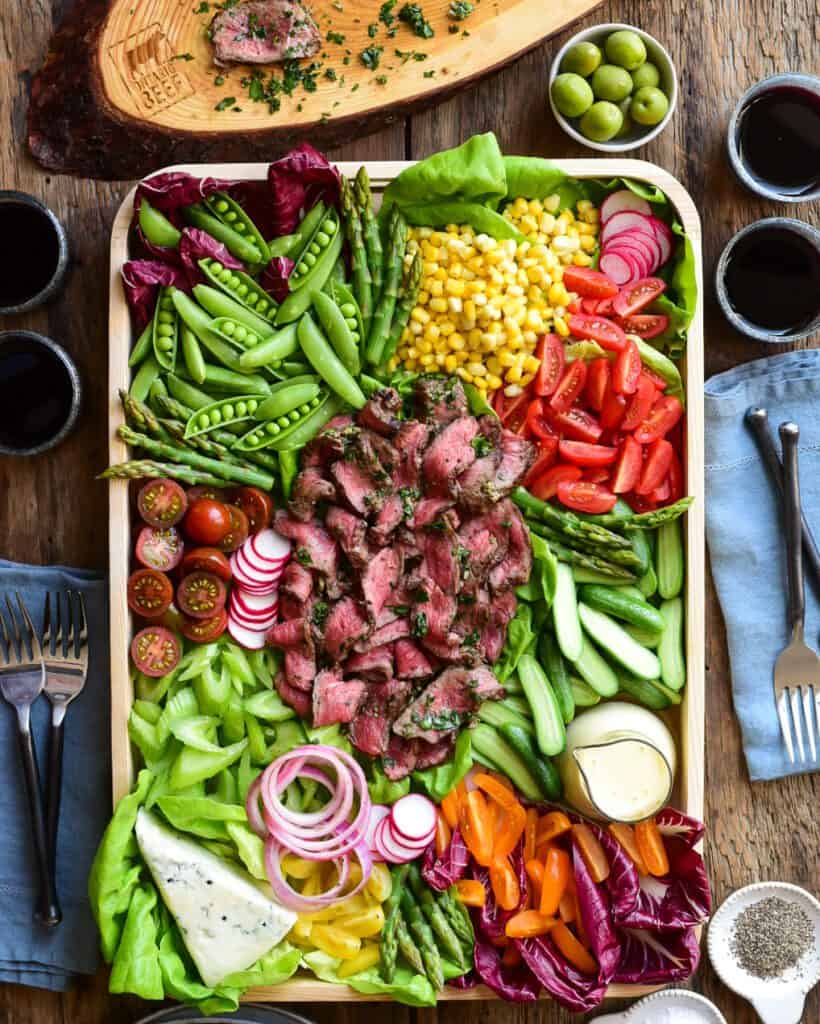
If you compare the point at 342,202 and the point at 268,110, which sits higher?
the point at 268,110

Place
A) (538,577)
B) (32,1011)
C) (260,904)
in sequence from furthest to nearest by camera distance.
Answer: (32,1011)
(538,577)
(260,904)

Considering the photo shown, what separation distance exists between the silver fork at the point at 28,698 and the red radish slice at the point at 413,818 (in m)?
1.36

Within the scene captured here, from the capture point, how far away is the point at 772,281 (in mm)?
3973

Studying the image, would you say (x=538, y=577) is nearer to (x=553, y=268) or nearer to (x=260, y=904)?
(x=553, y=268)

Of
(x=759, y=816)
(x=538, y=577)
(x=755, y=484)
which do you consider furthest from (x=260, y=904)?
(x=755, y=484)

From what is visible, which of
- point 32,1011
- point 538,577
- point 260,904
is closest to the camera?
point 260,904

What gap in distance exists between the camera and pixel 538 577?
389 centimetres

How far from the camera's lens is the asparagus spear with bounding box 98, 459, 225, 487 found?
3729mm

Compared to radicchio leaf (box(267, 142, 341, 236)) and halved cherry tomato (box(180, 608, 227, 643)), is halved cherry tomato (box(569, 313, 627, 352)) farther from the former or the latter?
halved cherry tomato (box(180, 608, 227, 643))

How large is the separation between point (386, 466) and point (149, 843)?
1.60 metres

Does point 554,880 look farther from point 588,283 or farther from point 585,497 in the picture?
point 588,283

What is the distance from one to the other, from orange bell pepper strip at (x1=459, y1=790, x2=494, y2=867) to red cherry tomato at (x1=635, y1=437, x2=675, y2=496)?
4.32ft

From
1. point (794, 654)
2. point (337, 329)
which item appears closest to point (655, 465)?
point (794, 654)

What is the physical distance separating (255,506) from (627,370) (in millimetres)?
1470
